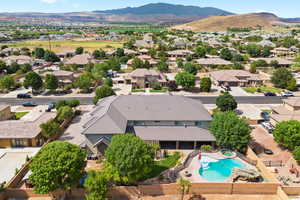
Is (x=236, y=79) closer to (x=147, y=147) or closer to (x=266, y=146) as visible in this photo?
(x=266, y=146)

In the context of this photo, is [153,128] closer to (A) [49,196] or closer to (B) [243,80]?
(A) [49,196]

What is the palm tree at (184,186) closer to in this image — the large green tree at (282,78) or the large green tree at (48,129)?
the large green tree at (48,129)

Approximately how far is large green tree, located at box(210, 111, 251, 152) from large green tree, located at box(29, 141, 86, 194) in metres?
23.0

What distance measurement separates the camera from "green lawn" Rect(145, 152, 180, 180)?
36.2 metres

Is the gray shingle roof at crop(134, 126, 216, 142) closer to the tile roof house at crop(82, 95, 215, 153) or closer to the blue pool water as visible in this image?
the tile roof house at crop(82, 95, 215, 153)

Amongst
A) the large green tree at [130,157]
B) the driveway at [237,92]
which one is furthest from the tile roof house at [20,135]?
the driveway at [237,92]

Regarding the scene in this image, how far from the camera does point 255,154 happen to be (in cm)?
4019

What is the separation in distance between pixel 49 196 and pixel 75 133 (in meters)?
17.5

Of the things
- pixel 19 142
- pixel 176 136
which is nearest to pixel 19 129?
pixel 19 142

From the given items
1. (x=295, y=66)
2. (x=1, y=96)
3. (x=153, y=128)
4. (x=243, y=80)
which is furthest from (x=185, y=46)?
(x=153, y=128)

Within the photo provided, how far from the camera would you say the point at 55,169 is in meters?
28.0

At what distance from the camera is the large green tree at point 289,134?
3925 centimetres

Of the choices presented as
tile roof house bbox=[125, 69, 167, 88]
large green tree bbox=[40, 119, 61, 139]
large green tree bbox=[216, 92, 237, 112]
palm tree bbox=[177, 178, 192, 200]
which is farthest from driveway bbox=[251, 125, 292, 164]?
tile roof house bbox=[125, 69, 167, 88]

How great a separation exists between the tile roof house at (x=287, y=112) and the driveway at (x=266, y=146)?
11.0 ft
